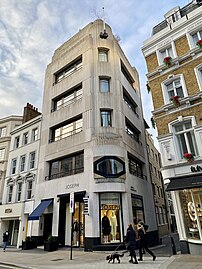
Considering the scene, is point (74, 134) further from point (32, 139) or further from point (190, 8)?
point (190, 8)

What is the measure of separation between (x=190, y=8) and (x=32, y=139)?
66.6 feet

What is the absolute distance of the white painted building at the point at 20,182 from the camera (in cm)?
2152

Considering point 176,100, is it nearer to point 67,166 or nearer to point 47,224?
point 67,166

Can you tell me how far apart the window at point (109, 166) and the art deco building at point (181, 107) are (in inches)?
190

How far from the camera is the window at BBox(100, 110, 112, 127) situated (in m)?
19.1

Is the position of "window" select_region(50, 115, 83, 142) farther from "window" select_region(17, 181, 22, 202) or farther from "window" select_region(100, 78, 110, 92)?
"window" select_region(17, 181, 22, 202)

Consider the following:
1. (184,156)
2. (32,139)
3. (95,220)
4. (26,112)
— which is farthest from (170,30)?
(26,112)

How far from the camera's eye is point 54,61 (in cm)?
2581

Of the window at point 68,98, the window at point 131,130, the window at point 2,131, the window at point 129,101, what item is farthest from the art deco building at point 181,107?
the window at point 2,131

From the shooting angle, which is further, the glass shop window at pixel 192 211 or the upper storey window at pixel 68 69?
the upper storey window at pixel 68 69

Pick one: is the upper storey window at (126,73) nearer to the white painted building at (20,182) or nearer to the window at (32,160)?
the white painted building at (20,182)

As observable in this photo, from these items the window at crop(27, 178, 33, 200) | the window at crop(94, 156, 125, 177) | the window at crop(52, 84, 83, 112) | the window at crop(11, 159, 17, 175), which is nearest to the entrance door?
the window at crop(27, 178, 33, 200)

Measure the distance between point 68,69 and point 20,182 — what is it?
1394 cm

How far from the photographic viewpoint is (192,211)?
1178 cm
